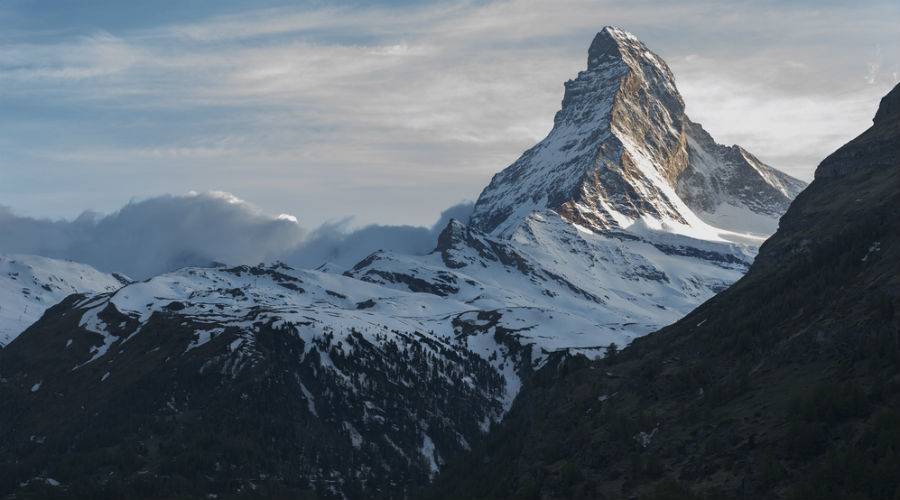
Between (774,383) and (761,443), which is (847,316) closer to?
(774,383)

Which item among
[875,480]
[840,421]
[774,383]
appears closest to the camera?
[875,480]

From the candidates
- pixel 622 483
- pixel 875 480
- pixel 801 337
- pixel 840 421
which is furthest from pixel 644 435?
pixel 875 480

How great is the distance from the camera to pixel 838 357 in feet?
593

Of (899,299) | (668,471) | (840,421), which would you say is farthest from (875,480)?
(899,299)

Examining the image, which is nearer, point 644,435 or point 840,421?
point 840,421

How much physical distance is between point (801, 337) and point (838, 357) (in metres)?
15.1

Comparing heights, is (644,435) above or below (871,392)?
below

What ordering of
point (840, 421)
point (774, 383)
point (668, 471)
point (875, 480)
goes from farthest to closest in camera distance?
point (774, 383)
point (668, 471)
point (840, 421)
point (875, 480)

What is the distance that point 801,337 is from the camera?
642 ft

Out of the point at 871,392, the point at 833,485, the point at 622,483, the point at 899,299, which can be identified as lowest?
the point at 622,483

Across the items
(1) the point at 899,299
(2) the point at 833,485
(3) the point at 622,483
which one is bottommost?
(3) the point at 622,483

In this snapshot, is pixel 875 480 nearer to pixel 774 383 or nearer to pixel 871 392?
pixel 871 392

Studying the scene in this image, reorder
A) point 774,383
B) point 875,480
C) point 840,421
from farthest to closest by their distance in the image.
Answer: point 774,383
point 840,421
point 875,480

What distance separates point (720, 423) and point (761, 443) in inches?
689
